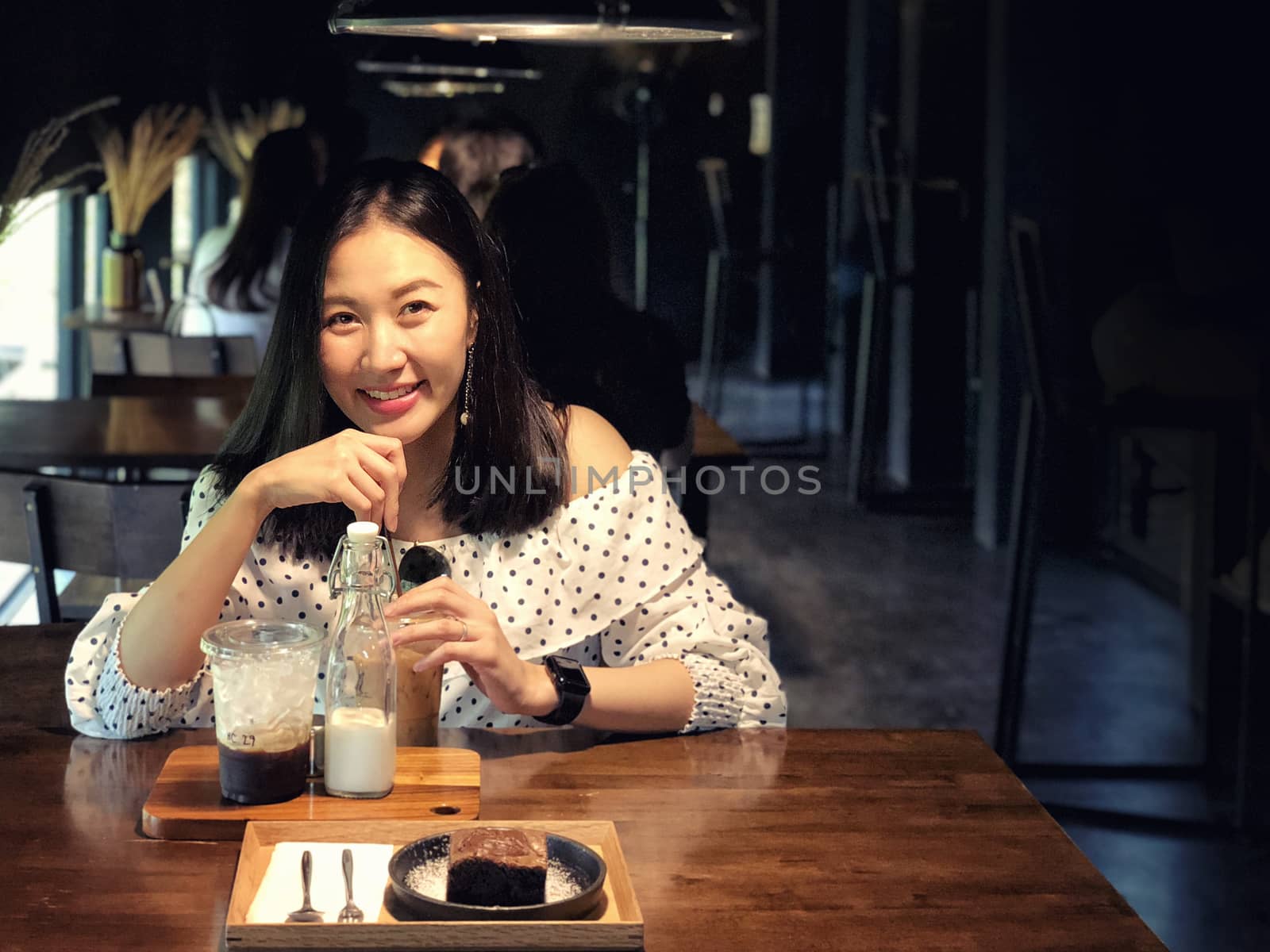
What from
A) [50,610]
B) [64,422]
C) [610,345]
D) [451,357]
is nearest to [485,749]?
[451,357]

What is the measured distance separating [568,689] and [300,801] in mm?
328

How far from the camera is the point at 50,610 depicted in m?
2.45

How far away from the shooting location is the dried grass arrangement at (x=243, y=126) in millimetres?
7629

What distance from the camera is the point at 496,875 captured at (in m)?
1.12

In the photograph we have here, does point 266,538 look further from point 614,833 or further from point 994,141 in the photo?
point 994,141

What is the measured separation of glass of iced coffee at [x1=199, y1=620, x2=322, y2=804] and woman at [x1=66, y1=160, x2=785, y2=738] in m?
0.13

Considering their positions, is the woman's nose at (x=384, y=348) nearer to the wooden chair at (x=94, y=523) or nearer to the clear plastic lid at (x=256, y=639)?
the clear plastic lid at (x=256, y=639)

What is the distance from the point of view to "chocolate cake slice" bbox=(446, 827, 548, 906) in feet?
3.67

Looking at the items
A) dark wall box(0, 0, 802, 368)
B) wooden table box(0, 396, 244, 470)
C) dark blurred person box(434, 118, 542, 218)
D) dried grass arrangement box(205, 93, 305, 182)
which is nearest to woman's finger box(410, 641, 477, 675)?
wooden table box(0, 396, 244, 470)

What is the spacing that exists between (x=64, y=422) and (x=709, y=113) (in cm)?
688

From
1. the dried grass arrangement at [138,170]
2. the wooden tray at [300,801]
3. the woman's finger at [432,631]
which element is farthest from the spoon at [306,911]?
the dried grass arrangement at [138,170]

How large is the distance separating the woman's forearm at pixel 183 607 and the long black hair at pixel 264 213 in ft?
10.3

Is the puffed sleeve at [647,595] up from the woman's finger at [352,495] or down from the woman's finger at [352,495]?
down

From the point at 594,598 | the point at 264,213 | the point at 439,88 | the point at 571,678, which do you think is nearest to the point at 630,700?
the point at 571,678
